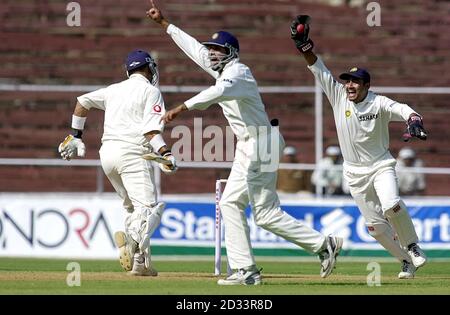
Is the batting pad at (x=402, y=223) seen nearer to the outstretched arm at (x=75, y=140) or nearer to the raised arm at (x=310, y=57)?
the raised arm at (x=310, y=57)

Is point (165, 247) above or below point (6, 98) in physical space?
below

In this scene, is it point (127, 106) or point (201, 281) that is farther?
point (127, 106)

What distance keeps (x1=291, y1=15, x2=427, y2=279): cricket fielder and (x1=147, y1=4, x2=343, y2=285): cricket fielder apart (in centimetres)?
103

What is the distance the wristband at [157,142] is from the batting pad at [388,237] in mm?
2533

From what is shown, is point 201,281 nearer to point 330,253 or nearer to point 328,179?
point 330,253

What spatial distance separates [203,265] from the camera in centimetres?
1670

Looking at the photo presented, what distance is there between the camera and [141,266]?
12750mm

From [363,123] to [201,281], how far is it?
2.45 m

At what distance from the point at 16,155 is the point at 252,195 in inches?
562

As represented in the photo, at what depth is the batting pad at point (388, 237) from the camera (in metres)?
12.9

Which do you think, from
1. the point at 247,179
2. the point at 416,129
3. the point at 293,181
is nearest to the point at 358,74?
the point at 416,129

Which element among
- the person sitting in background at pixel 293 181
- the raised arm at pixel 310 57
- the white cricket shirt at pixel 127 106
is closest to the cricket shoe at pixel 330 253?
the raised arm at pixel 310 57

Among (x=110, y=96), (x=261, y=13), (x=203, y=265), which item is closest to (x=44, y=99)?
(x=261, y=13)

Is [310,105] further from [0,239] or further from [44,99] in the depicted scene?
[0,239]
